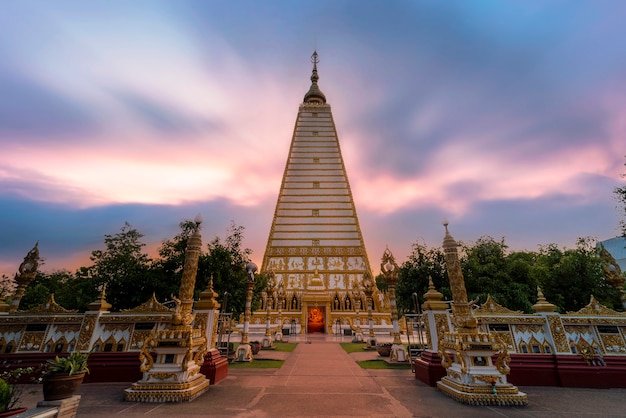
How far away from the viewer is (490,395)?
5711mm

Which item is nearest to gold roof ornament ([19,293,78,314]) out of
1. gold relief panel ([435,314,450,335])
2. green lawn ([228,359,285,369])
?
green lawn ([228,359,285,369])

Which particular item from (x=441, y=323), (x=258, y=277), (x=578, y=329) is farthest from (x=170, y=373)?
(x=258, y=277)

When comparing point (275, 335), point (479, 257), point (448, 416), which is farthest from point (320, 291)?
point (448, 416)

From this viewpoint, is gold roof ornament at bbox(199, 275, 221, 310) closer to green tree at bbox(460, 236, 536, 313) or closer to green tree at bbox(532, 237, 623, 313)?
green tree at bbox(460, 236, 536, 313)

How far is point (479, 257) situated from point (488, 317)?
1430 cm

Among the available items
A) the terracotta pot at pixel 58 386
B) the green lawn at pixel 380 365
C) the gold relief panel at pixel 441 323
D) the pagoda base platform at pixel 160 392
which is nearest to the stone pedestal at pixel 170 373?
the pagoda base platform at pixel 160 392

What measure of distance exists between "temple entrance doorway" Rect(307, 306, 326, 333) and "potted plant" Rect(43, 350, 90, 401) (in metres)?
24.9

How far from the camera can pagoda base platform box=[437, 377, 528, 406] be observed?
567 cm

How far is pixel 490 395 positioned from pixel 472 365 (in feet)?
2.03

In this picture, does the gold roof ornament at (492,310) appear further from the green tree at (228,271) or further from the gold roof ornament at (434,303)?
the green tree at (228,271)

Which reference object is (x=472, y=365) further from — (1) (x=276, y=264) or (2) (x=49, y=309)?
(1) (x=276, y=264)

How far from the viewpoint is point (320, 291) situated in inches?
1173

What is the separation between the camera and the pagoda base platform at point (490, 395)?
567cm

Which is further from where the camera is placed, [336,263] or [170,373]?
[336,263]
